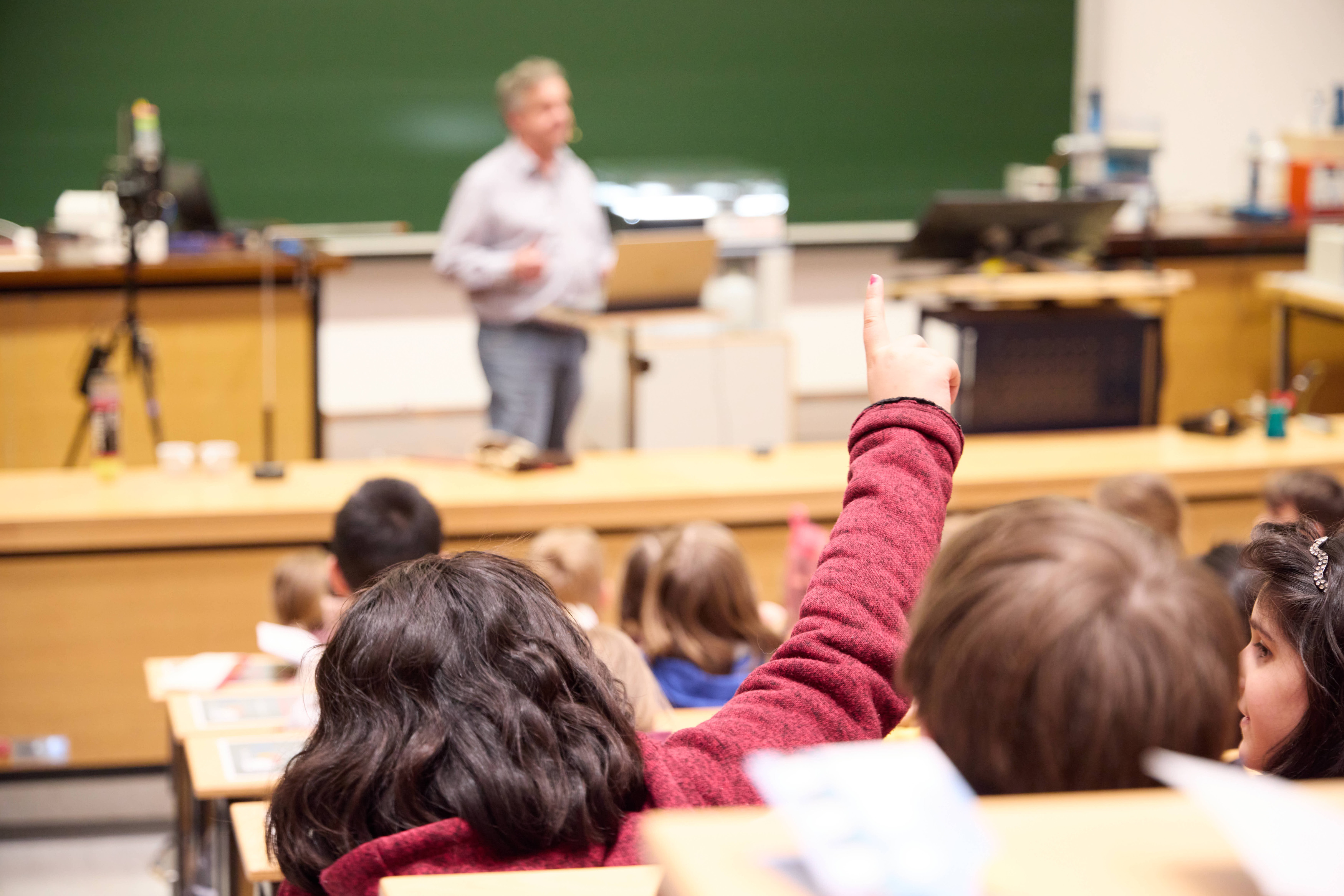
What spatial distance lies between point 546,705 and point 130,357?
4.13m

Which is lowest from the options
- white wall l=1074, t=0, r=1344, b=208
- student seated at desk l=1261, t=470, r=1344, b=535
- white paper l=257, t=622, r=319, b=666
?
white paper l=257, t=622, r=319, b=666

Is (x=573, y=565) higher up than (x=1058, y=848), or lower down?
lower down

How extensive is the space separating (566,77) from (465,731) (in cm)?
594

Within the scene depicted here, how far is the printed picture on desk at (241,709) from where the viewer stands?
195cm

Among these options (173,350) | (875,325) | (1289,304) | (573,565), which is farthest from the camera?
(1289,304)

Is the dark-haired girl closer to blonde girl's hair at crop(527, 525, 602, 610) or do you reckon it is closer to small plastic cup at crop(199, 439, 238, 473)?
blonde girl's hair at crop(527, 525, 602, 610)

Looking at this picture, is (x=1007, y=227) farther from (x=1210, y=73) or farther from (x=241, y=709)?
(x=1210, y=73)

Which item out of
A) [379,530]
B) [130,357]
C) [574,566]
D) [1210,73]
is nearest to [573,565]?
[574,566]

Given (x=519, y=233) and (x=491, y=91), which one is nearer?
(x=519, y=233)

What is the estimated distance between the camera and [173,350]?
496cm

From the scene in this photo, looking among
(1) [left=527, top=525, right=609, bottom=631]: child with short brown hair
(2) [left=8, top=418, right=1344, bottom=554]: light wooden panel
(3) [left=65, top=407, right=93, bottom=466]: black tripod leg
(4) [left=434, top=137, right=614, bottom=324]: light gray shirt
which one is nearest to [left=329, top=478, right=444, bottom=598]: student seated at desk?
(1) [left=527, top=525, right=609, bottom=631]: child with short brown hair

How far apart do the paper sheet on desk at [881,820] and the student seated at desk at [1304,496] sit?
2484 millimetres

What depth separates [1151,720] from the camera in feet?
1.94

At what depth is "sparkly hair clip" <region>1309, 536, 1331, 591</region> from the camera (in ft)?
4.12
